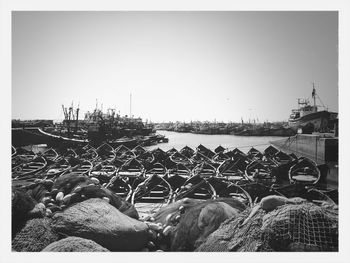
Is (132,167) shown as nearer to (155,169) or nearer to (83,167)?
(155,169)

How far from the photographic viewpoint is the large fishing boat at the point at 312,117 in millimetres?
4688

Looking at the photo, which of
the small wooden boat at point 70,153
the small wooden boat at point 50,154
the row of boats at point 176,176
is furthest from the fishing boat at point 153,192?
the small wooden boat at point 50,154

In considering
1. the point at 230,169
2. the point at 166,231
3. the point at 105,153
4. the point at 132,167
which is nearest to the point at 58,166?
the point at 105,153

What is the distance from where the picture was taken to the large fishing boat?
469 cm

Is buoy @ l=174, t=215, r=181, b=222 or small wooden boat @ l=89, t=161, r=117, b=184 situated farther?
small wooden boat @ l=89, t=161, r=117, b=184

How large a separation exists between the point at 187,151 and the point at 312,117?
190 inches

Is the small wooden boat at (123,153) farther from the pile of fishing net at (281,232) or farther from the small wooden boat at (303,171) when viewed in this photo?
the pile of fishing net at (281,232)

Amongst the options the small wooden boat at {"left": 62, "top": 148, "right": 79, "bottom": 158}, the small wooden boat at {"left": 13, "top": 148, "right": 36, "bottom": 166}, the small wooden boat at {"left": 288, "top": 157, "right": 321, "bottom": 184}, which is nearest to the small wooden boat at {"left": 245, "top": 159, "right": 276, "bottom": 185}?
the small wooden boat at {"left": 288, "top": 157, "right": 321, "bottom": 184}

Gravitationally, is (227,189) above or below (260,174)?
below

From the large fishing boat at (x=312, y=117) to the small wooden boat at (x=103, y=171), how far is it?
5.04m

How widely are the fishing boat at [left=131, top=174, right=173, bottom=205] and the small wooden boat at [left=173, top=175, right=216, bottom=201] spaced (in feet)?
0.82

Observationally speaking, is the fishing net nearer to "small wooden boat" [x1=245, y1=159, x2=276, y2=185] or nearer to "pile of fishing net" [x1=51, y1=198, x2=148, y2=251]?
"pile of fishing net" [x1=51, y1=198, x2=148, y2=251]

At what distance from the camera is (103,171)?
6602 mm
